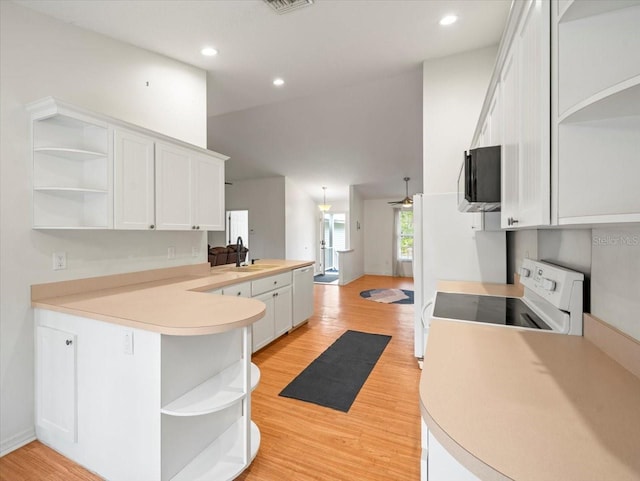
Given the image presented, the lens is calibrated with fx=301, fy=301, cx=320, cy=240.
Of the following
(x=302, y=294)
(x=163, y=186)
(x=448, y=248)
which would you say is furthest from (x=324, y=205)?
(x=163, y=186)

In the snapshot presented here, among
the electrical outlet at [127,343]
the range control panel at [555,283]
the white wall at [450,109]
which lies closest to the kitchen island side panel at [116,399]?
the electrical outlet at [127,343]

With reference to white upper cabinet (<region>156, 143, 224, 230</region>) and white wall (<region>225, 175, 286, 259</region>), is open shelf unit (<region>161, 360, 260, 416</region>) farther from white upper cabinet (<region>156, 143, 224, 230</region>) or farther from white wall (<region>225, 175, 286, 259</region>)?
white wall (<region>225, 175, 286, 259</region>)

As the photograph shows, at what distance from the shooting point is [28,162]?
78.2 inches

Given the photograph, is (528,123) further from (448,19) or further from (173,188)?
(173,188)

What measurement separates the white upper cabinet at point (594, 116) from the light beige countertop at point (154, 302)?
4.62ft

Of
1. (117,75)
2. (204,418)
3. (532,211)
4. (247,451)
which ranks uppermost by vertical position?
Result: (117,75)

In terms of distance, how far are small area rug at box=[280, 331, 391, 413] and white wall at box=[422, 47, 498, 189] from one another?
6.40ft

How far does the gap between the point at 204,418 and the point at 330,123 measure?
4.84 m

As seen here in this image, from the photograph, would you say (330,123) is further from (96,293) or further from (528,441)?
(528,441)

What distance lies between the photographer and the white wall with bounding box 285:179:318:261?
7914 mm

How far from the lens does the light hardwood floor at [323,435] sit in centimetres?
171

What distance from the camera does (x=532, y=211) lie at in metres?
0.93

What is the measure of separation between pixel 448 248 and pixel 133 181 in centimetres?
282

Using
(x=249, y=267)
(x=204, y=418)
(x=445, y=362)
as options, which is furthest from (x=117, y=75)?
(x=445, y=362)
